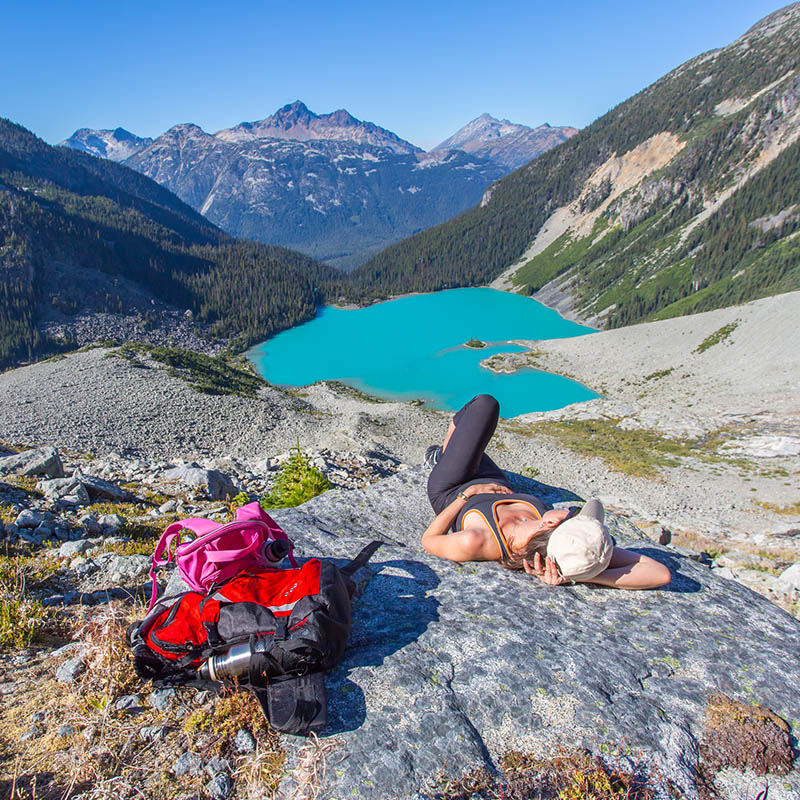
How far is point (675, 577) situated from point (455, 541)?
2279mm

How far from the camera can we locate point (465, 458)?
5.78 metres

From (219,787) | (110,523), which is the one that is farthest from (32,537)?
(219,787)

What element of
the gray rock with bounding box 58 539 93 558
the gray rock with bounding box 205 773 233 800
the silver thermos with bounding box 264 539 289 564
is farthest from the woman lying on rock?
the gray rock with bounding box 58 539 93 558

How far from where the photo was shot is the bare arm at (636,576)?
4270 millimetres

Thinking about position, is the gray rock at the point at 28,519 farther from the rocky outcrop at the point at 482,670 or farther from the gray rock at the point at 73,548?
the gray rock at the point at 73,548

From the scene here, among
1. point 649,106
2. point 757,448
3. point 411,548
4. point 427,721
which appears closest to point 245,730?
point 427,721

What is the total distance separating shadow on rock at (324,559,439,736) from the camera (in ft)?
9.42

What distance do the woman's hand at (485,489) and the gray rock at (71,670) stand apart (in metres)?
3.69

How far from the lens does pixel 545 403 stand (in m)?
47.9

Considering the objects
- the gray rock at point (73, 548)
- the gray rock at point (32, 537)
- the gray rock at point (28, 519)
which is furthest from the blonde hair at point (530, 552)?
the gray rock at point (28, 519)

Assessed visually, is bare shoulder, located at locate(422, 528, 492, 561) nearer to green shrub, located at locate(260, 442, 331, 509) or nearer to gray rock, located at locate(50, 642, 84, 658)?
gray rock, located at locate(50, 642, 84, 658)

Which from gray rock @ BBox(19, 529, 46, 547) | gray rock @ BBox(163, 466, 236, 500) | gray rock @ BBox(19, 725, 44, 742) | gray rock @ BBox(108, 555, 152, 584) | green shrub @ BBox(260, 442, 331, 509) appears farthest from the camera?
gray rock @ BBox(163, 466, 236, 500)

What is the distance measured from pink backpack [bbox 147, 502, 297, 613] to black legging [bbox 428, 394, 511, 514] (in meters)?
2.28

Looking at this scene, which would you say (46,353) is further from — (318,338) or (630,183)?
(630,183)
